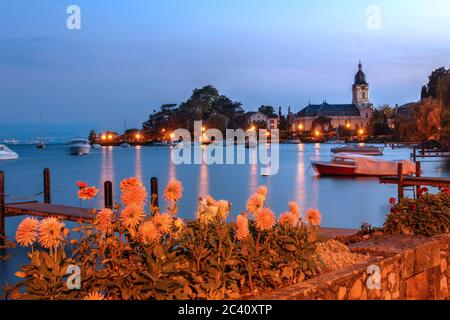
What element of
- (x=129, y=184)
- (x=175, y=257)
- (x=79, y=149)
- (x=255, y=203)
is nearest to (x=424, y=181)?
(x=255, y=203)

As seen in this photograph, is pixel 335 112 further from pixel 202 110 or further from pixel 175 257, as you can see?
pixel 175 257

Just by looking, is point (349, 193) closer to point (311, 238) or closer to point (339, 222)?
point (339, 222)

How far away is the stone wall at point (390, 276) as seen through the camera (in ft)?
13.8

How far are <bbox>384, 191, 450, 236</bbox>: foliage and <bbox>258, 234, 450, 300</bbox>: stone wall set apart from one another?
323mm

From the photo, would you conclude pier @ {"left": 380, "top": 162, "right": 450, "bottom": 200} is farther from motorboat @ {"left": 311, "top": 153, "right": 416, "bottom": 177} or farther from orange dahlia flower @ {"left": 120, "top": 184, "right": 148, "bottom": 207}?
motorboat @ {"left": 311, "top": 153, "right": 416, "bottom": 177}

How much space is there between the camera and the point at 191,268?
4.17 meters

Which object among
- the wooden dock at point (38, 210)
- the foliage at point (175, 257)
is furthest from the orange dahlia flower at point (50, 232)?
the wooden dock at point (38, 210)

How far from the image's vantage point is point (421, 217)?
666 cm

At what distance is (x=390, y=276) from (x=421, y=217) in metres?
1.83

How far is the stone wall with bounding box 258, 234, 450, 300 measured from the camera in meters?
4.21

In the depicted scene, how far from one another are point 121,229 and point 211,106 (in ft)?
543

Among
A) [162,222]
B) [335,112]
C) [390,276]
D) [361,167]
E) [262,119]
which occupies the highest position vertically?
[335,112]

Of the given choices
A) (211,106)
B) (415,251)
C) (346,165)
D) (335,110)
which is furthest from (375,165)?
(335,110)

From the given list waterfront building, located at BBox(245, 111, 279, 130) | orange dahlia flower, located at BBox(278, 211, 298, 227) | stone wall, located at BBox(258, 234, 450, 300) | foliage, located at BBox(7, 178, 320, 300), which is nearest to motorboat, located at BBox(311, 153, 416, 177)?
stone wall, located at BBox(258, 234, 450, 300)
